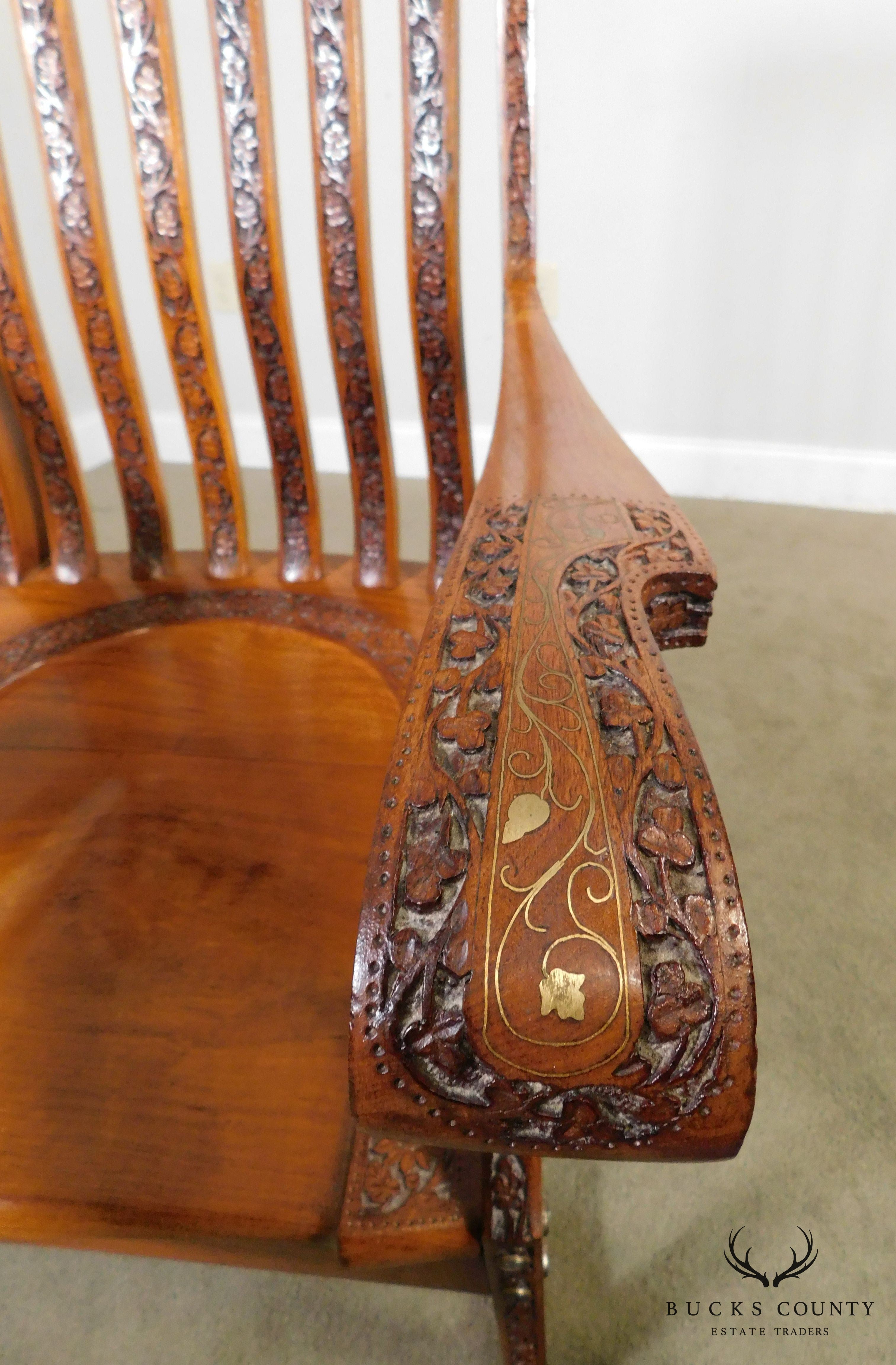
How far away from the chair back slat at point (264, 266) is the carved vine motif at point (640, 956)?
19.7 inches

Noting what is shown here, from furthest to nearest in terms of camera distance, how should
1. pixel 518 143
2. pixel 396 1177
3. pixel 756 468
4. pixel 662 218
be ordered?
pixel 756 468 < pixel 662 218 < pixel 518 143 < pixel 396 1177

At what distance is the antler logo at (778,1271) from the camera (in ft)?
2.46

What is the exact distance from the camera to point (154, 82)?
0.64 m

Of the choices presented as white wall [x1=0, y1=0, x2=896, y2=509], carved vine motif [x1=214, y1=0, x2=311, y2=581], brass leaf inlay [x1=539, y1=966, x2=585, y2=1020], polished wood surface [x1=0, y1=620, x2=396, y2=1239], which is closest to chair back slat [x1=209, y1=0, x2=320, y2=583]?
carved vine motif [x1=214, y1=0, x2=311, y2=581]

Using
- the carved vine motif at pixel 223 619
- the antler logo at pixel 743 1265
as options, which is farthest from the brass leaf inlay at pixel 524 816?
the antler logo at pixel 743 1265

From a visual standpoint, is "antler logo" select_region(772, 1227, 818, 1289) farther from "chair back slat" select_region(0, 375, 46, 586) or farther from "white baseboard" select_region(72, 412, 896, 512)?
"white baseboard" select_region(72, 412, 896, 512)

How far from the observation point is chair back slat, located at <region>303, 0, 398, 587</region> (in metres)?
0.62

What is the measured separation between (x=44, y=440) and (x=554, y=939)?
2.16 feet

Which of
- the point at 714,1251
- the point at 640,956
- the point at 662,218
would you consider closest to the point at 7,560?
the point at 640,956

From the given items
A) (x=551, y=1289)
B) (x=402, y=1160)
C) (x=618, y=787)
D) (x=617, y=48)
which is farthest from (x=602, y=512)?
(x=617, y=48)

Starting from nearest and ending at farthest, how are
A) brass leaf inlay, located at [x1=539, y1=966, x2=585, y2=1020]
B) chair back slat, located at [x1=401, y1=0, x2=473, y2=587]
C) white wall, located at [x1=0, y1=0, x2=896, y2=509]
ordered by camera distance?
brass leaf inlay, located at [x1=539, y1=966, x2=585, y2=1020] → chair back slat, located at [x1=401, y1=0, x2=473, y2=587] → white wall, located at [x1=0, y1=0, x2=896, y2=509]

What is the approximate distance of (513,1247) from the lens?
1.36ft

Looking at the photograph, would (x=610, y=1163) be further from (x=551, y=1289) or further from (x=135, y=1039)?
(x=135, y=1039)

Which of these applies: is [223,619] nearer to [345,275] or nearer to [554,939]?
[345,275]
